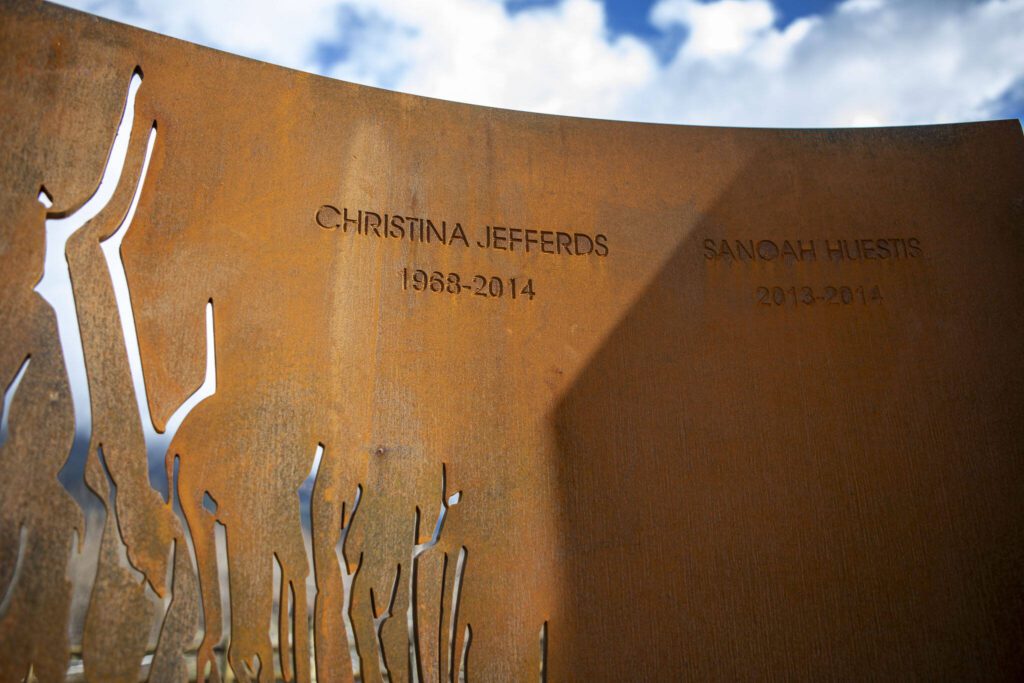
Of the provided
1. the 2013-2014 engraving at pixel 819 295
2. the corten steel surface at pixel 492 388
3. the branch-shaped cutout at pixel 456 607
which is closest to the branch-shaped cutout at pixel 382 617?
the corten steel surface at pixel 492 388

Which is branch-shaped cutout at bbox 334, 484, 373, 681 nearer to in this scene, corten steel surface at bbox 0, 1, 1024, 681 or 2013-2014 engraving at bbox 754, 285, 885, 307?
corten steel surface at bbox 0, 1, 1024, 681

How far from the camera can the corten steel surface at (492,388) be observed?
251cm

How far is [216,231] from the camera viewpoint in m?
2.82

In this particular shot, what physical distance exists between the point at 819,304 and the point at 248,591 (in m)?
Answer: 2.73

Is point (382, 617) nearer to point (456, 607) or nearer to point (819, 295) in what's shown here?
point (456, 607)

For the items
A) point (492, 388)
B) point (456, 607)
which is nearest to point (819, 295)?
point (492, 388)

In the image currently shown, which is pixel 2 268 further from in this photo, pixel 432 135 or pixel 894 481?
pixel 894 481

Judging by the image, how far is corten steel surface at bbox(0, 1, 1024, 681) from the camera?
2.51m

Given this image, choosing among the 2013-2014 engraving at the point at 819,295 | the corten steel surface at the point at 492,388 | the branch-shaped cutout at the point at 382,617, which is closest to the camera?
the corten steel surface at the point at 492,388

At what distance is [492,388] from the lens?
9.98 ft

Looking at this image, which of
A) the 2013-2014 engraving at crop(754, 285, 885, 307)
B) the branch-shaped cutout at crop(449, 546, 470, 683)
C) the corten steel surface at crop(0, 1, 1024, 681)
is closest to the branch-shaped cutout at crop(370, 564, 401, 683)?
the corten steel surface at crop(0, 1, 1024, 681)

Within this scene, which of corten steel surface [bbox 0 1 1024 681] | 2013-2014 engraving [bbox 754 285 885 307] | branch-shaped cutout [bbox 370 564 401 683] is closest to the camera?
corten steel surface [bbox 0 1 1024 681]

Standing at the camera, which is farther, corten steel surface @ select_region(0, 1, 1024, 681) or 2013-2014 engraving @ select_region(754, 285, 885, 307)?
2013-2014 engraving @ select_region(754, 285, 885, 307)

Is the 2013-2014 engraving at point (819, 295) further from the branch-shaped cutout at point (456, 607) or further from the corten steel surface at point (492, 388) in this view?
the branch-shaped cutout at point (456, 607)
